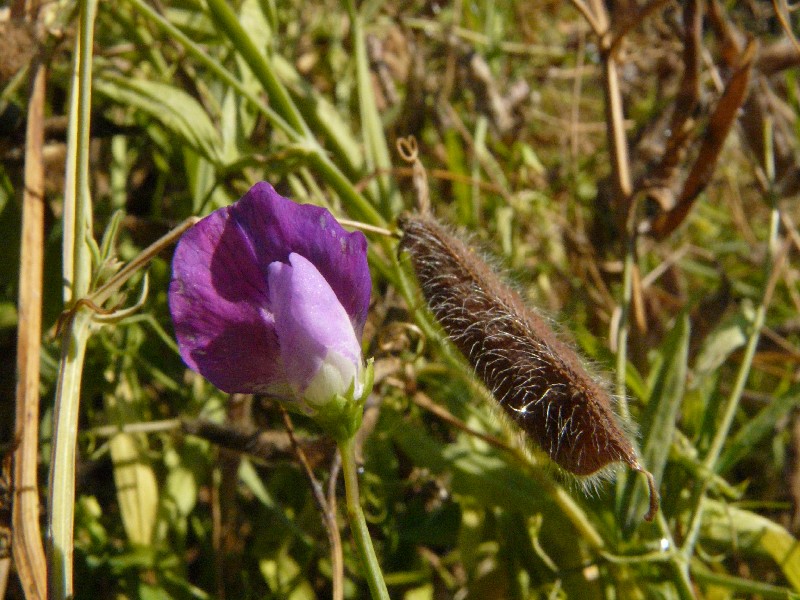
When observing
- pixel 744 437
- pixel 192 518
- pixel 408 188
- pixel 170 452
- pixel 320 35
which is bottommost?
pixel 744 437

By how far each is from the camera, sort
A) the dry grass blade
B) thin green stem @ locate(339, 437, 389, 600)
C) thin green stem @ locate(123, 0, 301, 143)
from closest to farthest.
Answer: thin green stem @ locate(339, 437, 389, 600) → thin green stem @ locate(123, 0, 301, 143) → the dry grass blade

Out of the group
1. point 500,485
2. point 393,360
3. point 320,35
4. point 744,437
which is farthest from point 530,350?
point 320,35

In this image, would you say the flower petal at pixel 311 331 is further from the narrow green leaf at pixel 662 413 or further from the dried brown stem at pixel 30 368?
the narrow green leaf at pixel 662 413

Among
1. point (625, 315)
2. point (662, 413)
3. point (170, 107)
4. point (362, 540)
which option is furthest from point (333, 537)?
point (170, 107)

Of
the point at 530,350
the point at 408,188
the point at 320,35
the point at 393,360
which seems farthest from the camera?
the point at 320,35

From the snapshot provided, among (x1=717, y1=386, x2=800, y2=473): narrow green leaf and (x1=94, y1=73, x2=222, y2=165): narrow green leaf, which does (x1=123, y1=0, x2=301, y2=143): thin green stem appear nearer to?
(x1=94, y1=73, x2=222, y2=165): narrow green leaf

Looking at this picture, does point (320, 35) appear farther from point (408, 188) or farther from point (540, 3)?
point (540, 3)

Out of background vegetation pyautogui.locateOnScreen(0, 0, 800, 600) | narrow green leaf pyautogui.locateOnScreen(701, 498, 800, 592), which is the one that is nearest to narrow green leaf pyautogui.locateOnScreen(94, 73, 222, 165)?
background vegetation pyautogui.locateOnScreen(0, 0, 800, 600)
